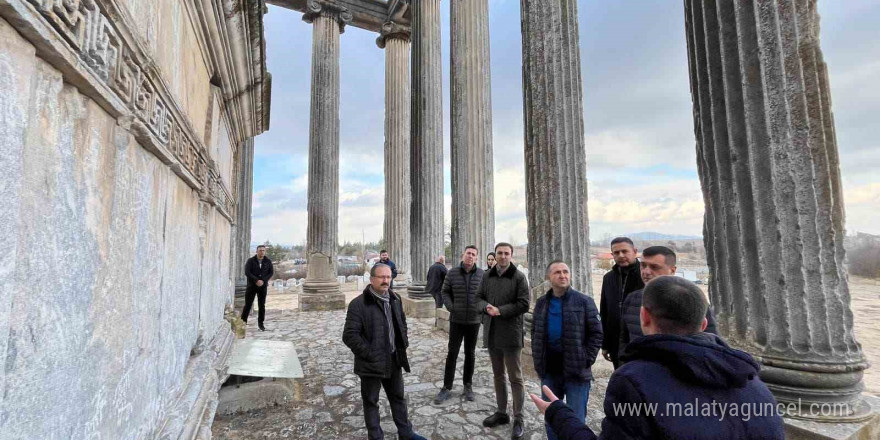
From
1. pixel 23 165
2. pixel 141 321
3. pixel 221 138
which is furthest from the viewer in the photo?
pixel 221 138

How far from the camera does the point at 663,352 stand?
114 cm

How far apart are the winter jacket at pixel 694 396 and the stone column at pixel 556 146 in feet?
11.6

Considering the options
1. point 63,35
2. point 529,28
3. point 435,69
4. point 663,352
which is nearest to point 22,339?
point 63,35

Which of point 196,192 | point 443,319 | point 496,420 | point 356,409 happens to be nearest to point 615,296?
point 496,420

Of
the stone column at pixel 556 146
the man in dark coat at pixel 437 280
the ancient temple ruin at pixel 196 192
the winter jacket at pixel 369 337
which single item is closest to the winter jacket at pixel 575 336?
the ancient temple ruin at pixel 196 192

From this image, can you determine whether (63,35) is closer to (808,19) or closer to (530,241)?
(808,19)

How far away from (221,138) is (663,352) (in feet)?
13.3

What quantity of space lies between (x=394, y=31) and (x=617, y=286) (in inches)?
502

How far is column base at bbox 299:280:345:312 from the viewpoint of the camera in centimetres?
1088

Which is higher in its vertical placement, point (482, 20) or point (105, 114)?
point (482, 20)

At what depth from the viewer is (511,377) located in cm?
357

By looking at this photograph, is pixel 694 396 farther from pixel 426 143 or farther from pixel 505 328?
pixel 426 143

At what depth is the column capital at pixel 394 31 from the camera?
521 inches

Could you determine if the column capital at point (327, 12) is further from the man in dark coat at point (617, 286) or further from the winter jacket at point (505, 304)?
the man in dark coat at point (617, 286)
